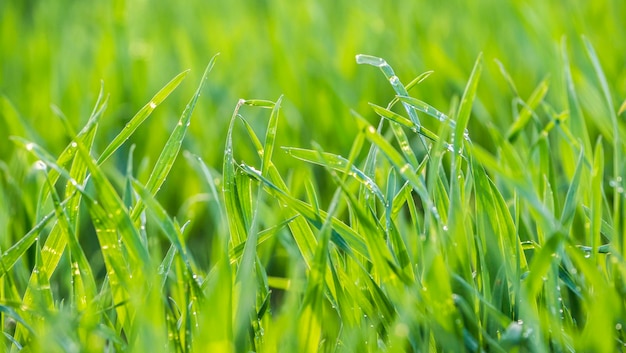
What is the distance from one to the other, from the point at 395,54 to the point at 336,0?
2.09ft

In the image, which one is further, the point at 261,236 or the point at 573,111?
the point at 573,111

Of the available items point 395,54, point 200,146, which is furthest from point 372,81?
point 200,146

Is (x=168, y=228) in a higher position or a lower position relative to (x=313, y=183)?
higher

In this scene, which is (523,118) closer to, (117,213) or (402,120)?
(402,120)

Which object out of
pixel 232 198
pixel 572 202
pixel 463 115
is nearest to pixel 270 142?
pixel 232 198

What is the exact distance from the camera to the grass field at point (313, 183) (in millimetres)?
610

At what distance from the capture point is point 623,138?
36.6 inches

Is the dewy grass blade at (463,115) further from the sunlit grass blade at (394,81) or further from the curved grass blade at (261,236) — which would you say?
the curved grass blade at (261,236)

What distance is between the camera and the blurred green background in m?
1.30

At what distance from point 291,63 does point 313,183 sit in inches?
16.3

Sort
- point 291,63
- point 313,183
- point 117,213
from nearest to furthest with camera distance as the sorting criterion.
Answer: point 117,213, point 313,183, point 291,63

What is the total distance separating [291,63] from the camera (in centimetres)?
145

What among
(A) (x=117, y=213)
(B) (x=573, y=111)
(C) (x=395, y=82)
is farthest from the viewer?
(B) (x=573, y=111)

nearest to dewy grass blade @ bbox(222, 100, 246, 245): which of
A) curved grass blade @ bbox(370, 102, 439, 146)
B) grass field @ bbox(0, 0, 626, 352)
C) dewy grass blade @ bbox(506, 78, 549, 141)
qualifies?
grass field @ bbox(0, 0, 626, 352)
